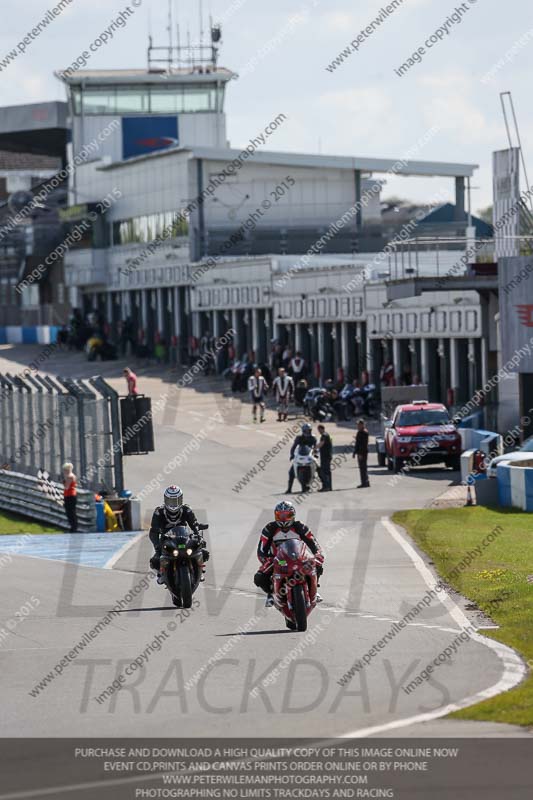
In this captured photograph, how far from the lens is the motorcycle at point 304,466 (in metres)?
35.9

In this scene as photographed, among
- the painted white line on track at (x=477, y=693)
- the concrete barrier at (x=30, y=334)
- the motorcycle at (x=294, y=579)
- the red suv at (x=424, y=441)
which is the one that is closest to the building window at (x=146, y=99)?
the concrete barrier at (x=30, y=334)

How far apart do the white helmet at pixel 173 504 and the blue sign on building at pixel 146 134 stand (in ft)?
225

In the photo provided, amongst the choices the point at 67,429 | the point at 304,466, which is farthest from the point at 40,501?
the point at 304,466

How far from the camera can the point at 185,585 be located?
19.2 meters

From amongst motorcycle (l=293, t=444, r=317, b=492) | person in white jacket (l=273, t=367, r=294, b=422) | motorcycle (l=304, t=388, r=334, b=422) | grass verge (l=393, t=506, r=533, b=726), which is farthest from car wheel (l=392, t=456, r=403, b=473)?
person in white jacket (l=273, t=367, r=294, b=422)

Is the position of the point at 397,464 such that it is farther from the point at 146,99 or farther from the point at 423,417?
the point at 146,99

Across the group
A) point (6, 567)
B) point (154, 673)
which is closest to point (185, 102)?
point (6, 567)

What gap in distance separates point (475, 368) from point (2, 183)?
70.3m

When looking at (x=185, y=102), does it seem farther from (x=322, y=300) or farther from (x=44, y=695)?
(x=44, y=695)

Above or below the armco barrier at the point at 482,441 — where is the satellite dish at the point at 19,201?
above

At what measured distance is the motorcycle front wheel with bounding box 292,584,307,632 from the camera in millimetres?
16969

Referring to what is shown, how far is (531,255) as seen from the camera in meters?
40.9

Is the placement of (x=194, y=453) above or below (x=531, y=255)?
below

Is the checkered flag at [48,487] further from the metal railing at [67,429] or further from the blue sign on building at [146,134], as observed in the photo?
the blue sign on building at [146,134]
